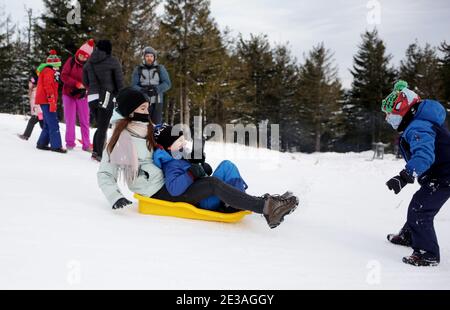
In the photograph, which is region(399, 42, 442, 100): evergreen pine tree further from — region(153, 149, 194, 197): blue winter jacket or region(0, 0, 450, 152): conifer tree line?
region(153, 149, 194, 197): blue winter jacket

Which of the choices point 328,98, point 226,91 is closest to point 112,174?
point 226,91

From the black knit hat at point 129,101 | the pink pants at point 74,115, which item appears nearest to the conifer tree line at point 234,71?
the pink pants at point 74,115

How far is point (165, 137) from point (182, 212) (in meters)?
0.72

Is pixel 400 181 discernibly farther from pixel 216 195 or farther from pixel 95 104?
pixel 95 104

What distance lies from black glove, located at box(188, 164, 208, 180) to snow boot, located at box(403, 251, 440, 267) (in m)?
1.81

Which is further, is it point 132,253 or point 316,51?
point 316,51

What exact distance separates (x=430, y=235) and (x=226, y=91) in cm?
2385

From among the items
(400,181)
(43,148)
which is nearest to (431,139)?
(400,181)

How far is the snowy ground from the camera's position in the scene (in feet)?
7.42

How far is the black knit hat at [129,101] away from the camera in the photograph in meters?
3.54

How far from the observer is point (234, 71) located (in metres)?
27.3

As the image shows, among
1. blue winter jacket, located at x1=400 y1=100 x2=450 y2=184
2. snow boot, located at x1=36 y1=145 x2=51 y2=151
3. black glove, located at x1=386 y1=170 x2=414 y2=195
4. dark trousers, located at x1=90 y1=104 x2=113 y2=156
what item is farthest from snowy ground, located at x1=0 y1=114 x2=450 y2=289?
snow boot, located at x1=36 y1=145 x2=51 y2=151

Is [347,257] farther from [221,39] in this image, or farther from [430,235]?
[221,39]

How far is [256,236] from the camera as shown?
3.29 m
